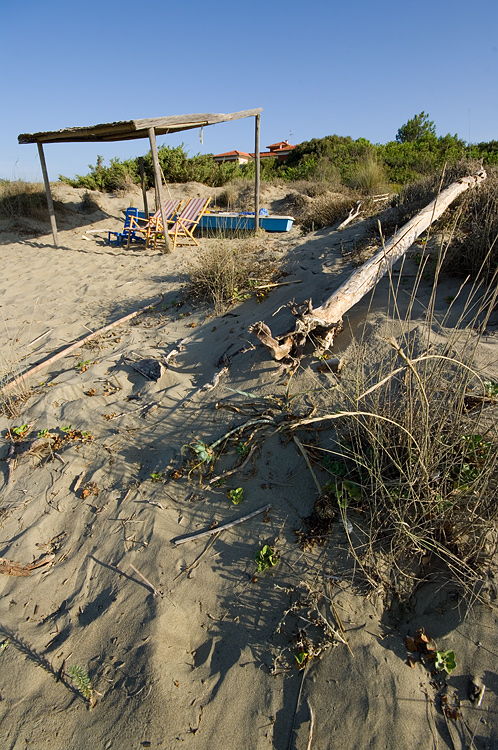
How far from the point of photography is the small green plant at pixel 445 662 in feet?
5.48

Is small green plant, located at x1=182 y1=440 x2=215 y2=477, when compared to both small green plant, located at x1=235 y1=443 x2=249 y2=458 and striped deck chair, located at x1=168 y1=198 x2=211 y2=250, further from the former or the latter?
striped deck chair, located at x1=168 y1=198 x2=211 y2=250

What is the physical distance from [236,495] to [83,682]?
1.15 m

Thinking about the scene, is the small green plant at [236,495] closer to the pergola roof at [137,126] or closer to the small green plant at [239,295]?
the small green plant at [239,295]

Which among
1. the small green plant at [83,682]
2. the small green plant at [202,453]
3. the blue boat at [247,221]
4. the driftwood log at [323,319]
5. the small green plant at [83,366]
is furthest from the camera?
the blue boat at [247,221]

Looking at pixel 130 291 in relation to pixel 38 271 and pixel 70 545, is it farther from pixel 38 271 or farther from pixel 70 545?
pixel 70 545

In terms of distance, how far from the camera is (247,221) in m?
9.23

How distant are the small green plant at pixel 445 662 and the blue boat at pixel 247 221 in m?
8.08

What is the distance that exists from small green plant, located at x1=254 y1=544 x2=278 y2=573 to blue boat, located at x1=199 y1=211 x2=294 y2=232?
7.50 meters

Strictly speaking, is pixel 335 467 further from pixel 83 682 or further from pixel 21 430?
pixel 21 430

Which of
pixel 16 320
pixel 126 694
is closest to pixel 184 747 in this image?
pixel 126 694

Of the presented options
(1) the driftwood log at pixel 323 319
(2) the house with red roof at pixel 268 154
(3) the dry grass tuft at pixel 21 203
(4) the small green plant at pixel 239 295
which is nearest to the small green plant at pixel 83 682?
(1) the driftwood log at pixel 323 319

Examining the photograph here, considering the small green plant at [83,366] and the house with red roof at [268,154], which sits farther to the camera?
the house with red roof at [268,154]

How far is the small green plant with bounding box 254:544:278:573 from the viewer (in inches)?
83.1

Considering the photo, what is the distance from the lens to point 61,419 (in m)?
3.53
